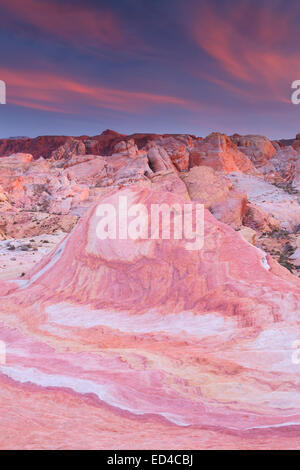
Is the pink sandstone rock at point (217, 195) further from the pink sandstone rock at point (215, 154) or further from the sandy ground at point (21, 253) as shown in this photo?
the pink sandstone rock at point (215, 154)

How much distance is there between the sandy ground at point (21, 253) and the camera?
479 inches

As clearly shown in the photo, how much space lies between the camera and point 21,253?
15.7 m

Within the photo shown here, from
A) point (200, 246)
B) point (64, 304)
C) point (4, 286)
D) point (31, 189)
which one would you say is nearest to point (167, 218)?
point (200, 246)

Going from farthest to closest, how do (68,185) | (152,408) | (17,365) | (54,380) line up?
1. (68,185)
2. (17,365)
3. (54,380)
4. (152,408)

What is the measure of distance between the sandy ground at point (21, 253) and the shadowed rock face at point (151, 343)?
13.4 feet

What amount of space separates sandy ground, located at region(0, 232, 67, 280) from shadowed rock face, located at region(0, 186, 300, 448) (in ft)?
13.4

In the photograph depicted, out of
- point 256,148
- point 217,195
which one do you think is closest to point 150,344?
point 217,195

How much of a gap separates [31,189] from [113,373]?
33.6 m

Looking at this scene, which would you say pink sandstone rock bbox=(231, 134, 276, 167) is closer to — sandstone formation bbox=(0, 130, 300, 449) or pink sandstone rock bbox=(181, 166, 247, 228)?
pink sandstone rock bbox=(181, 166, 247, 228)

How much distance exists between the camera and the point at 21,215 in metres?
24.9

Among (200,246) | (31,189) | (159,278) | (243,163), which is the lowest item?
(159,278)

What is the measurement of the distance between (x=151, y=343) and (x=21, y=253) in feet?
40.0

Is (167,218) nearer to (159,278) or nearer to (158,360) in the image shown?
(159,278)

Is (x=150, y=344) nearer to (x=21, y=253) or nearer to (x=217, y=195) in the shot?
(x=21, y=253)
